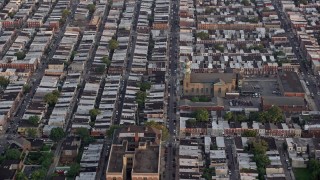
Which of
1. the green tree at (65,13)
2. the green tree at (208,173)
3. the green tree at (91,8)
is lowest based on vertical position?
the green tree at (91,8)

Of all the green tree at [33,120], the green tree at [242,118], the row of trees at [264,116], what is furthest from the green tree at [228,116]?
the green tree at [33,120]

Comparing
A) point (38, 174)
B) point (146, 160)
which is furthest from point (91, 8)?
point (146, 160)

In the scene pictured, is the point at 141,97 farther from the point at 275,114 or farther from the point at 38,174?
the point at 38,174

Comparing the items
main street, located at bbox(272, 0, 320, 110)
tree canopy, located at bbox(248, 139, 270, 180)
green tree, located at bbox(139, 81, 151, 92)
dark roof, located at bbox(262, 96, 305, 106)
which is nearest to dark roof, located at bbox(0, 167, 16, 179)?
green tree, located at bbox(139, 81, 151, 92)

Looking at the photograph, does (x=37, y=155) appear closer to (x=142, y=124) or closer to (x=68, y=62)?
(x=142, y=124)

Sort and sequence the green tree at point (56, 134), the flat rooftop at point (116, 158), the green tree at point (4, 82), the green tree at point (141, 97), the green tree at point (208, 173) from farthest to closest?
the green tree at point (4, 82)
the green tree at point (141, 97)
the green tree at point (56, 134)
the green tree at point (208, 173)
the flat rooftop at point (116, 158)

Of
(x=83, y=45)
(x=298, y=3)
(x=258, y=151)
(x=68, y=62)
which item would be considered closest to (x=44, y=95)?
(x=68, y=62)

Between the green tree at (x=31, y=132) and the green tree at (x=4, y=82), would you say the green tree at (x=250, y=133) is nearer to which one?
Result: the green tree at (x=31, y=132)
